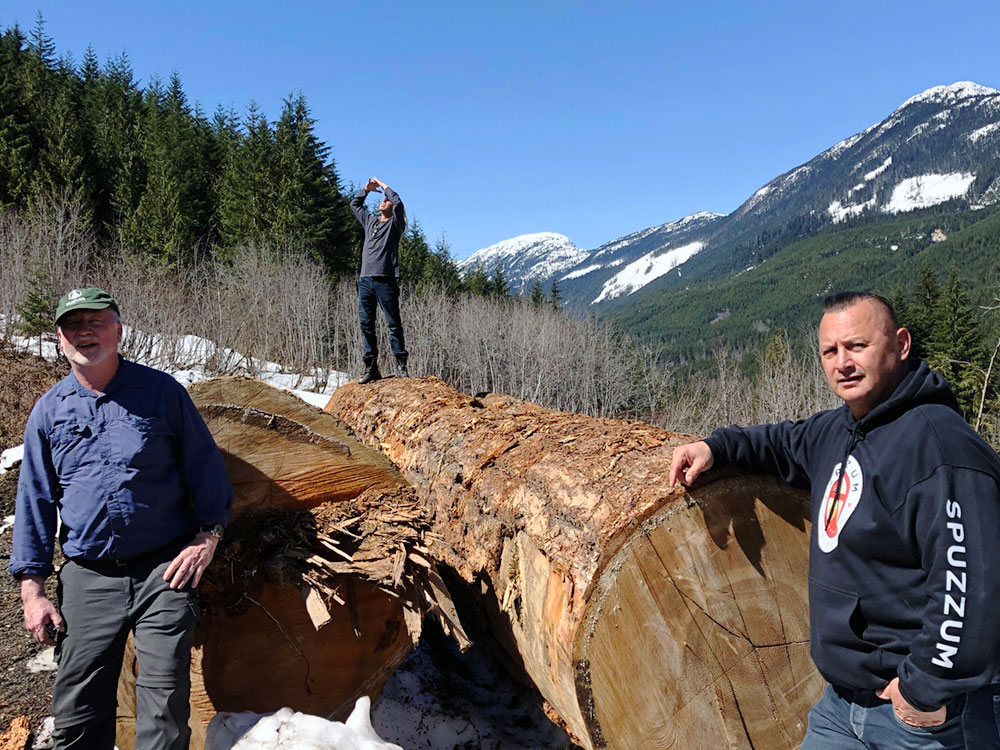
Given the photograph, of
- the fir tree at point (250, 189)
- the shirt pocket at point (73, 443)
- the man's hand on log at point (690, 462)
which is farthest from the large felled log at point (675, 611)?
the fir tree at point (250, 189)

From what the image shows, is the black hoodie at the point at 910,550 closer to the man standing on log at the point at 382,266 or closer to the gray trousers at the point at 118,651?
the gray trousers at the point at 118,651

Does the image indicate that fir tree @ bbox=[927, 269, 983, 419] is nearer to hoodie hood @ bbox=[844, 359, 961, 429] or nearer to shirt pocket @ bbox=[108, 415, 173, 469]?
hoodie hood @ bbox=[844, 359, 961, 429]

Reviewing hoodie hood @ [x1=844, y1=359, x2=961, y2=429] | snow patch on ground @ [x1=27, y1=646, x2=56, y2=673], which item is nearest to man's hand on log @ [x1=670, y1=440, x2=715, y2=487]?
hoodie hood @ [x1=844, y1=359, x2=961, y2=429]

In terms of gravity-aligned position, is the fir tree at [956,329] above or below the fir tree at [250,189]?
below

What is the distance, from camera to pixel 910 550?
1.71 m

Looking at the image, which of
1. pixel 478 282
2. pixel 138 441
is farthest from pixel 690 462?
pixel 478 282

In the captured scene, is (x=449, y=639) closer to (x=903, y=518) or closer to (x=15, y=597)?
(x=15, y=597)

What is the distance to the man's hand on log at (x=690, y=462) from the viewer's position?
2336mm

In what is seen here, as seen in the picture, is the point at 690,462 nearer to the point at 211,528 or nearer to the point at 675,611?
the point at 675,611

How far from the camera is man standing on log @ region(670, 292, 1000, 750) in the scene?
1.57 metres

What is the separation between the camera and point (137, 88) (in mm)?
38438

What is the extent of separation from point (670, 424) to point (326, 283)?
15.7 metres

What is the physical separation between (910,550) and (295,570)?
2474 millimetres

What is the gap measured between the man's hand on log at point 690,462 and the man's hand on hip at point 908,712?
Answer: 85 cm
